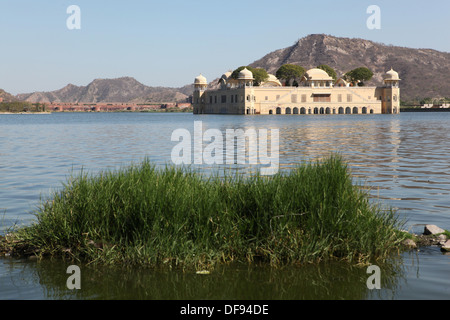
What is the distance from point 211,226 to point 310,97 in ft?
386

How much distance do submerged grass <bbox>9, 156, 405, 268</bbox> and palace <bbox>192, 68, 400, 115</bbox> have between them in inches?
4396

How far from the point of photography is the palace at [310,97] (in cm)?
12081

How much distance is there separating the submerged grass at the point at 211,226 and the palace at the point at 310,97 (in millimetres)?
111655

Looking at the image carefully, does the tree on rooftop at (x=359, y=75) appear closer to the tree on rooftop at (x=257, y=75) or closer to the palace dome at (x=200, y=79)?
the tree on rooftop at (x=257, y=75)

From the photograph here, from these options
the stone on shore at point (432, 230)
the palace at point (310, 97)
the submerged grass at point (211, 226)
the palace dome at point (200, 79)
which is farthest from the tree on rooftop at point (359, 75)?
the submerged grass at point (211, 226)

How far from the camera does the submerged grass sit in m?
7.41

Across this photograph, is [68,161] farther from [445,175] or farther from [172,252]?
[172,252]

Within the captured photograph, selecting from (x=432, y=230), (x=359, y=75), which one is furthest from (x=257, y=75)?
(x=432, y=230)

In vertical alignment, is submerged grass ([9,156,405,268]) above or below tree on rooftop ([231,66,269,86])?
below

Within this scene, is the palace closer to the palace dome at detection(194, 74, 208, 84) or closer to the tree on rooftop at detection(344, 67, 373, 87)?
the tree on rooftop at detection(344, 67, 373, 87)

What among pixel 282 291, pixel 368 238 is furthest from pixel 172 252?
pixel 368 238

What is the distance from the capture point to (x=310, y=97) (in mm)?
122562

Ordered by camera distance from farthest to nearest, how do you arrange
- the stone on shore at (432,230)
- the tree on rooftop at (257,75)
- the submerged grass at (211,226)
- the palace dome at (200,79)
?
1. the palace dome at (200,79)
2. the tree on rooftop at (257,75)
3. the stone on shore at (432,230)
4. the submerged grass at (211,226)

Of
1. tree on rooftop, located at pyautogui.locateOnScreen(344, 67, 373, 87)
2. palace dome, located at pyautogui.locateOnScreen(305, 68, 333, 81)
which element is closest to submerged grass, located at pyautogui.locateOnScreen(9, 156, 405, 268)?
palace dome, located at pyautogui.locateOnScreen(305, 68, 333, 81)
